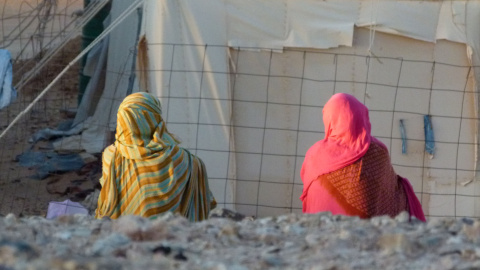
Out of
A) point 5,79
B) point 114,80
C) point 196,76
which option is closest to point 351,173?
point 196,76

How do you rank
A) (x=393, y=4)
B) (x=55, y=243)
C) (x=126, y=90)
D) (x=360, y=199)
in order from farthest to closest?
(x=126, y=90) → (x=393, y=4) → (x=360, y=199) → (x=55, y=243)

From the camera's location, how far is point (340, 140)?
15.1 feet

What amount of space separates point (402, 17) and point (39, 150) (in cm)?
413

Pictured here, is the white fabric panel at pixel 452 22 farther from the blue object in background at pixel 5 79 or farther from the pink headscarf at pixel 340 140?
the blue object in background at pixel 5 79

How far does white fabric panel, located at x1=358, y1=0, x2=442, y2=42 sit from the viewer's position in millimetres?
6578

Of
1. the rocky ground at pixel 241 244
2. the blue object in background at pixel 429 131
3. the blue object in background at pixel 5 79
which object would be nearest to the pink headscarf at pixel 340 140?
the rocky ground at pixel 241 244

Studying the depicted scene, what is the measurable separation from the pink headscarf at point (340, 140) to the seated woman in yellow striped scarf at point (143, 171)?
0.65 m

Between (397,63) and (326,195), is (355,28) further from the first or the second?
(326,195)

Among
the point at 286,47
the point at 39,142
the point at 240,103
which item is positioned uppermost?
the point at 286,47

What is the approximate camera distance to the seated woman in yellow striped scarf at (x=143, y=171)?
4.63 meters

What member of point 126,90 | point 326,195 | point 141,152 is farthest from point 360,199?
point 126,90

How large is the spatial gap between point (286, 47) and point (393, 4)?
2.74ft

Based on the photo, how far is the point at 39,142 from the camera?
365 inches

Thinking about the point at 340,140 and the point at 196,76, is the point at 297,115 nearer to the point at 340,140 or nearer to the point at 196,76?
the point at 196,76
